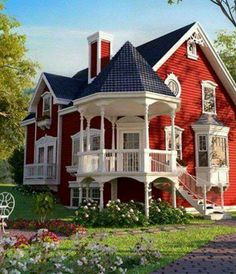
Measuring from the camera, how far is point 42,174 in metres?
24.0

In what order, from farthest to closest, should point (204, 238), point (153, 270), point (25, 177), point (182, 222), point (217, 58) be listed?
point (25, 177) < point (217, 58) < point (182, 222) < point (204, 238) < point (153, 270)

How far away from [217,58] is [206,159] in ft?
19.7

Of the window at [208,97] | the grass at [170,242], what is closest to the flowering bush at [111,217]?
the grass at [170,242]

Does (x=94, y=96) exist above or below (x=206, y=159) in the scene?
above

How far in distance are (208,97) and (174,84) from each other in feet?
9.41

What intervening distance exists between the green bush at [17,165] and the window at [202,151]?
19741 millimetres

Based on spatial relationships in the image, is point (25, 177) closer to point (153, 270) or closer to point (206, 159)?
point (206, 159)

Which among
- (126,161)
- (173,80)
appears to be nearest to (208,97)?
Result: (173,80)

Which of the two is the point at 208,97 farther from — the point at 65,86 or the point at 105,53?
the point at 65,86

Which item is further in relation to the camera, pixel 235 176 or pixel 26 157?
pixel 26 157

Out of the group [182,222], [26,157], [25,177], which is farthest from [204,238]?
[26,157]

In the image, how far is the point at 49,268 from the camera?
5.89 meters

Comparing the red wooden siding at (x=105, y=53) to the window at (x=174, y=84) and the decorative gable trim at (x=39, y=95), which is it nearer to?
the decorative gable trim at (x=39, y=95)

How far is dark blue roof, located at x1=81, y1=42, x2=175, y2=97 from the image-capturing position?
653 inches
